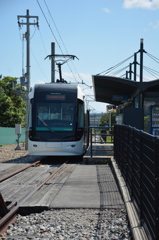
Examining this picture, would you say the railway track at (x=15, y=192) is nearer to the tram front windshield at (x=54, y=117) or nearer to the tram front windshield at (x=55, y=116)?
the tram front windshield at (x=54, y=117)

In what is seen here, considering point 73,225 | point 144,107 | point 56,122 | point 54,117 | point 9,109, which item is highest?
point 9,109

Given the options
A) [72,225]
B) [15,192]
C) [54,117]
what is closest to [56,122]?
[54,117]

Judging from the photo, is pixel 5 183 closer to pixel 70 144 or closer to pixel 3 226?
pixel 3 226

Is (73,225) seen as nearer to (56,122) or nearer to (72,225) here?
(72,225)

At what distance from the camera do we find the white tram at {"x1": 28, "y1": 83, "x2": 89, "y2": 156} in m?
16.1

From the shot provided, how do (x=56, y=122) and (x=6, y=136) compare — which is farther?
(x=6, y=136)

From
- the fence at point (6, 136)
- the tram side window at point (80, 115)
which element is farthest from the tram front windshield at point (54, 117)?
the fence at point (6, 136)

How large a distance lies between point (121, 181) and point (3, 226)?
12.0 ft

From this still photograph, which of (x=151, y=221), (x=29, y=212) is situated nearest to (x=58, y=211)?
(x=29, y=212)

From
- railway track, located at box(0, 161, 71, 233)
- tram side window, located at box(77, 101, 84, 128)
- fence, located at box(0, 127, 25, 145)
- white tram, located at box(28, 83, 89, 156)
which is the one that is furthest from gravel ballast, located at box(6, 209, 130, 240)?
fence, located at box(0, 127, 25, 145)

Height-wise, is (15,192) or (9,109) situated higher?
(9,109)

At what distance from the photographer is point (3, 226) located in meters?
5.80

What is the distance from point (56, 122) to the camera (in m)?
16.3

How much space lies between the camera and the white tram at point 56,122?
52.8ft
